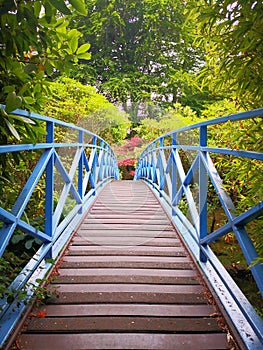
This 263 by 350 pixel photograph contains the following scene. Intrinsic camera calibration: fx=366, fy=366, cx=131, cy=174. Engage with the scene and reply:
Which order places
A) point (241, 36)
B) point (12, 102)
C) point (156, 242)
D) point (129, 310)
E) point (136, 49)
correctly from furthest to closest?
point (136, 49)
point (156, 242)
point (129, 310)
point (241, 36)
point (12, 102)

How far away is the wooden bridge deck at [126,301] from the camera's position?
1.52 metres

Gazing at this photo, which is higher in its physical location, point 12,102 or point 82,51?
point 82,51

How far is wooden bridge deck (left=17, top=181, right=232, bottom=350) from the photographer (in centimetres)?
152

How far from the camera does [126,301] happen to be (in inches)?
73.5

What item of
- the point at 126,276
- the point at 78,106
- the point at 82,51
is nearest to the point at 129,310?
the point at 126,276

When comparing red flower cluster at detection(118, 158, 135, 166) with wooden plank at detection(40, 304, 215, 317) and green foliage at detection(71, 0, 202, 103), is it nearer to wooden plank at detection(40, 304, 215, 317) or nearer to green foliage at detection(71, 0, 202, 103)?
green foliage at detection(71, 0, 202, 103)

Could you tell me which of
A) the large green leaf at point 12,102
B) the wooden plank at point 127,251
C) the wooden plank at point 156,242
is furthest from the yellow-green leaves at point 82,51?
the wooden plank at point 156,242

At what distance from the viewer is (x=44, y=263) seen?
212 cm

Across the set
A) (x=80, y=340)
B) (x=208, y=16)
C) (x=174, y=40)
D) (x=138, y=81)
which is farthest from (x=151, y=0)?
(x=80, y=340)

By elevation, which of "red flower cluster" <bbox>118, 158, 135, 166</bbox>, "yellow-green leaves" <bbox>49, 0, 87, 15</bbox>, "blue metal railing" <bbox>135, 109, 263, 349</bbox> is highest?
"yellow-green leaves" <bbox>49, 0, 87, 15</bbox>

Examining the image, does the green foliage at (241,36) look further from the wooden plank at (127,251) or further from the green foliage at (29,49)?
the wooden plank at (127,251)

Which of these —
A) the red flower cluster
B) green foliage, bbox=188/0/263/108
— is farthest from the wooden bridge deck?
the red flower cluster

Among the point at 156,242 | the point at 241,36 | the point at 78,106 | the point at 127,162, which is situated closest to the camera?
the point at 241,36

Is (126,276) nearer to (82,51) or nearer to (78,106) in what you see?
(82,51)
